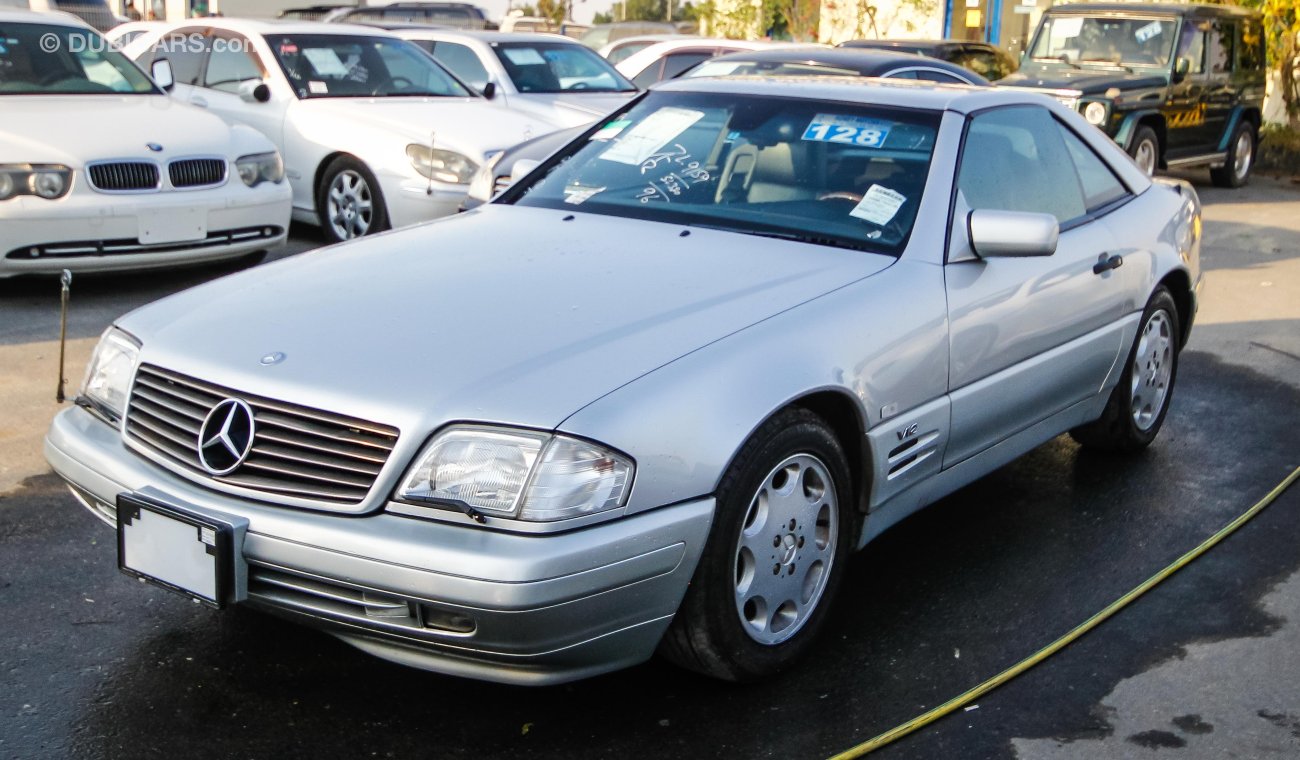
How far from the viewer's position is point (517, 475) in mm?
2912

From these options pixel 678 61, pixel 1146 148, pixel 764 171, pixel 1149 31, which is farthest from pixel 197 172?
pixel 1149 31

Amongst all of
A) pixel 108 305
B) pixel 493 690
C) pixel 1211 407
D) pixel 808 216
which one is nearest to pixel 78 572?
pixel 493 690

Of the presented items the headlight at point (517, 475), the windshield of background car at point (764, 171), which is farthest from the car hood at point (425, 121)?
the headlight at point (517, 475)

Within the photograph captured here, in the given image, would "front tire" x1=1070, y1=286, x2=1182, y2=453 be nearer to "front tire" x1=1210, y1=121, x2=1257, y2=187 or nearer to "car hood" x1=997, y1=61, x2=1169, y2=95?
"car hood" x1=997, y1=61, x2=1169, y2=95

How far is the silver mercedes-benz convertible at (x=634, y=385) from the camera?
115 inches

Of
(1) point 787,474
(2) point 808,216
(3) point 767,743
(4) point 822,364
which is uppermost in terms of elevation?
(2) point 808,216

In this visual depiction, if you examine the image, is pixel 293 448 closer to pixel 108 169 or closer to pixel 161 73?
pixel 108 169

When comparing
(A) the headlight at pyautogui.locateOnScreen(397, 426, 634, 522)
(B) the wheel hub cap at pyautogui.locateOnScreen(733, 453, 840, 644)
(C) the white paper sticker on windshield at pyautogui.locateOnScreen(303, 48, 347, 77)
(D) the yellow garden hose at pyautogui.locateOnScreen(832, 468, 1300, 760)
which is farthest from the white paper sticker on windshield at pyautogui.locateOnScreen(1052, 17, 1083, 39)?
(A) the headlight at pyautogui.locateOnScreen(397, 426, 634, 522)

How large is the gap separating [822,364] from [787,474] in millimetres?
277

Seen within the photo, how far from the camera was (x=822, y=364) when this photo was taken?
11.2 ft

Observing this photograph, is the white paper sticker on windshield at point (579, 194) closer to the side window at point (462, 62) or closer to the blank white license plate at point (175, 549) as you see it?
the blank white license plate at point (175, 549)

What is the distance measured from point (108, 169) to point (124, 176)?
9cm

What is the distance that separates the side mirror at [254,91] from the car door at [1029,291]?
617 cm

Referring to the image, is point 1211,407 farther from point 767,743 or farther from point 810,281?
point 767,743
